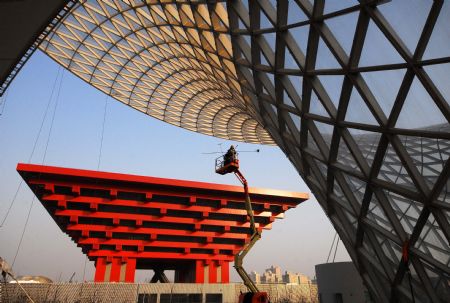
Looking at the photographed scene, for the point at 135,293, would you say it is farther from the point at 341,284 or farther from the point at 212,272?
the point at 341,284

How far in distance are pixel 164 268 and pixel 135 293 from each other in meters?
23.1

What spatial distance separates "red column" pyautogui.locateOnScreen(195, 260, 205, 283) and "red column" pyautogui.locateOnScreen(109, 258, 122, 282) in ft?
37.2

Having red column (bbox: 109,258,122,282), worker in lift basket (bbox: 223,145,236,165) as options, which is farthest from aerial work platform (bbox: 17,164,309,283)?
worker in lift basket (bbox: 223,145,236,165)

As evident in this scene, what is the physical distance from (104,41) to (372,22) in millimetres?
35480

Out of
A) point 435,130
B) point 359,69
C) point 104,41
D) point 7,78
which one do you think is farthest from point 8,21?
point 104,41

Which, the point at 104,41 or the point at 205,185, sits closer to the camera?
the point at 104,41

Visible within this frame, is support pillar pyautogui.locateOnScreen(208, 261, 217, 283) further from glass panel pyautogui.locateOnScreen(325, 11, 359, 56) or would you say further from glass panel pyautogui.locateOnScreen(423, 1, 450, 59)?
glass panel pyautogui.locateOnScreen(423, 1, 450, 59)

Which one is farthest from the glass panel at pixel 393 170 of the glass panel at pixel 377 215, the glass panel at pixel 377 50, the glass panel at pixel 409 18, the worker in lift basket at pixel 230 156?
the worker in lift basket at pixel 230 156

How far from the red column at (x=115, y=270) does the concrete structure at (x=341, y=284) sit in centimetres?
2859

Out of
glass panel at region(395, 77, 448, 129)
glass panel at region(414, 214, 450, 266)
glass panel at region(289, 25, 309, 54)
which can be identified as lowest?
glass panel at region(414, 214, 450, 266)

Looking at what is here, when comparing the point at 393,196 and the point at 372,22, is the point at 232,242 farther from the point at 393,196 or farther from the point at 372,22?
the point at 372,22

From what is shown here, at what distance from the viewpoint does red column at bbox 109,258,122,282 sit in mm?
42878

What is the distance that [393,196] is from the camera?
13461 millimetres

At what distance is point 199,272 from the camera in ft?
157
